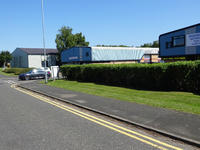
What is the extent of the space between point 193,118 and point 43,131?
484 centimetres

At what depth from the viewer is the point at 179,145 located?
455 cm

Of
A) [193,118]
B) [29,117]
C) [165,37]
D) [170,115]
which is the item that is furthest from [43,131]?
[165,37]

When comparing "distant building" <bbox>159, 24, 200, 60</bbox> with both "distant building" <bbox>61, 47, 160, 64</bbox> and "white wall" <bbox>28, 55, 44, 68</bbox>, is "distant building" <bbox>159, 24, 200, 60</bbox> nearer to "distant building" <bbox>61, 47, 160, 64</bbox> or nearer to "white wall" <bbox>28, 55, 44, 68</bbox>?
"distant building" <bbox>61, 47, 160, 64</bbox>

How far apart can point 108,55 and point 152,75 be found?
23878mm

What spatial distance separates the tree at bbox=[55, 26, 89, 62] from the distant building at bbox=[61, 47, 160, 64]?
25009 mm

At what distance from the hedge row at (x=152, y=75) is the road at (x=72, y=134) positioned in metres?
6.89

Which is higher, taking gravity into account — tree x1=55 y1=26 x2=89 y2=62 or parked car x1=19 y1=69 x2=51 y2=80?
tree x1=55 y1=26 x2=89 y2=62

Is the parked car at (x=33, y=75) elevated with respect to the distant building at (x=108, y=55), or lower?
lower

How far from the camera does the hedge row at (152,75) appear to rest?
11156 mm

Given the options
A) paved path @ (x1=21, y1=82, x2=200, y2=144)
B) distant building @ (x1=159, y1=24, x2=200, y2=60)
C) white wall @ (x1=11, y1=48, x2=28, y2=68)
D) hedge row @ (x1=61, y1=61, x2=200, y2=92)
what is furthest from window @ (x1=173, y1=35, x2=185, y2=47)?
white wall @ (x1=11, y1=48, x2=28, y2=68)

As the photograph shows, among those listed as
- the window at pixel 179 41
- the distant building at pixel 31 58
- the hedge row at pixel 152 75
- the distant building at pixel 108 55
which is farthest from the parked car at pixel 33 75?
the distant building at pixel 31 58

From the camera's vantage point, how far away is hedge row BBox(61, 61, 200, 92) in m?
11.2

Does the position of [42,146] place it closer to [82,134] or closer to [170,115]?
[82,134]

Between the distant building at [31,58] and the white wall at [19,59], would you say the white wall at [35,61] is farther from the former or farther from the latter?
the white wall at [19,59]
